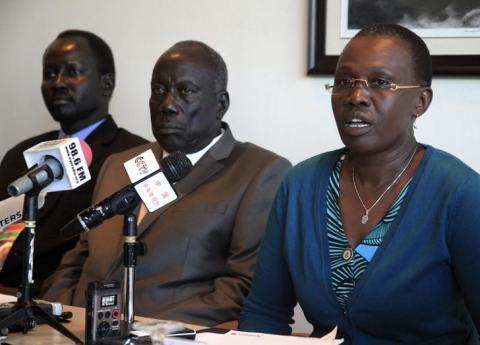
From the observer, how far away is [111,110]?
377 cm

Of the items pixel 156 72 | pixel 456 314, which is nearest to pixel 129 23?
pixel 156 72

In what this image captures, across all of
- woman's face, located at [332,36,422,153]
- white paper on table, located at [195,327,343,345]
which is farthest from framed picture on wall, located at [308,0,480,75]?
white paper on table, located at [195,327,343,345]

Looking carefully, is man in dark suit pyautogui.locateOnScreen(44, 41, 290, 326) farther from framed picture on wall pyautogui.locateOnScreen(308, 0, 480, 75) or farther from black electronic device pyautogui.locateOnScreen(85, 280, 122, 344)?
black electronic device pyautogui.locateOnScreen(85, 280, 122, 344)

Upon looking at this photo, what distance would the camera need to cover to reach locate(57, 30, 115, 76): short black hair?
11.3 ft

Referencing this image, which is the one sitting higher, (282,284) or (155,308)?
(282,284)

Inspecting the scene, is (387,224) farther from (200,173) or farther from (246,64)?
(246,64)

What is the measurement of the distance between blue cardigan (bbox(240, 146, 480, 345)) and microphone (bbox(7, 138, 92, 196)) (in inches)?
25.0

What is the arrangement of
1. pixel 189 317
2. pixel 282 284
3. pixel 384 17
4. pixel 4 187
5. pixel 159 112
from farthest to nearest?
1. pixel 4 187
2. pixel 384 17
3. pixel 159 112
4. pixel 189 317
5. pixel 282 284

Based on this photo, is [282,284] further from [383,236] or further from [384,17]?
[384,17]

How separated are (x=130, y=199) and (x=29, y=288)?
323 millimetres

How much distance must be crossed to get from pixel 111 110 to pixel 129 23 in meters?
0.42

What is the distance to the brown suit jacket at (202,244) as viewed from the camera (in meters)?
2.52

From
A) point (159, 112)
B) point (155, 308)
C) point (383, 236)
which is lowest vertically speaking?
point (155, 308)

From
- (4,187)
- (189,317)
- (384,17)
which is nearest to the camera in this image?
(189,317)
